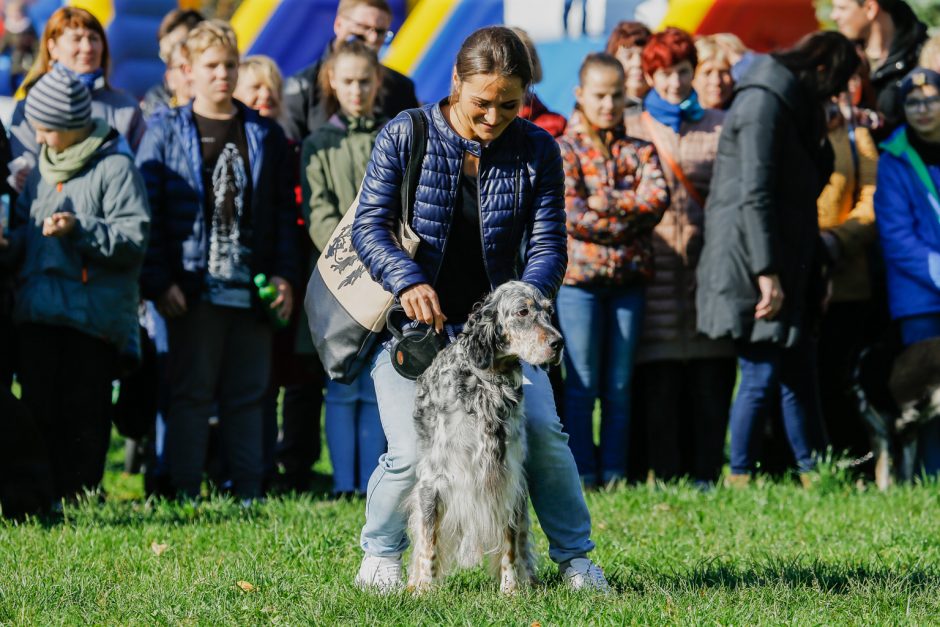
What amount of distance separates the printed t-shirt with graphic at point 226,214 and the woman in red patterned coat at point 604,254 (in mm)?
1914

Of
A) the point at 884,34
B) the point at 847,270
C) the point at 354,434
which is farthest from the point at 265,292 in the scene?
the point at 884,34

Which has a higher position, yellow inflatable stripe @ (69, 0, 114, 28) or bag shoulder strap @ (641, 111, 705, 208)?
yellow inflatable stripe @ (69, 0, 114, 28)

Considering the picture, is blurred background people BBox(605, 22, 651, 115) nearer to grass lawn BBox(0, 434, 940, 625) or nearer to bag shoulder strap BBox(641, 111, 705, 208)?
bag shoulder strap BBox(641, 111, 705, 208)

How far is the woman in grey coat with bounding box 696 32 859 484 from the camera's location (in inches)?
333

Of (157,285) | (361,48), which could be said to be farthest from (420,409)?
(361,48)

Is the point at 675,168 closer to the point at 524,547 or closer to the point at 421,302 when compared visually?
the point at 524,547

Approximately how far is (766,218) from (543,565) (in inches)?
130

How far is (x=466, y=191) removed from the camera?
201 inches

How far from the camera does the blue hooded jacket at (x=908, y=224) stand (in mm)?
8719

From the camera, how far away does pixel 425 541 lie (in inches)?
201

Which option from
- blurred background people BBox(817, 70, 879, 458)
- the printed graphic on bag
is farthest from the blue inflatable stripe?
the printed graphic on bag

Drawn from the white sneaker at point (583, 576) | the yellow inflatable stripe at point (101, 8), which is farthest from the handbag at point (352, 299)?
the yellow inflatable stripe at point (101, 8)

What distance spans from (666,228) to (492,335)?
166 inches

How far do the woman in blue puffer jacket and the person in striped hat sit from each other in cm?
292
